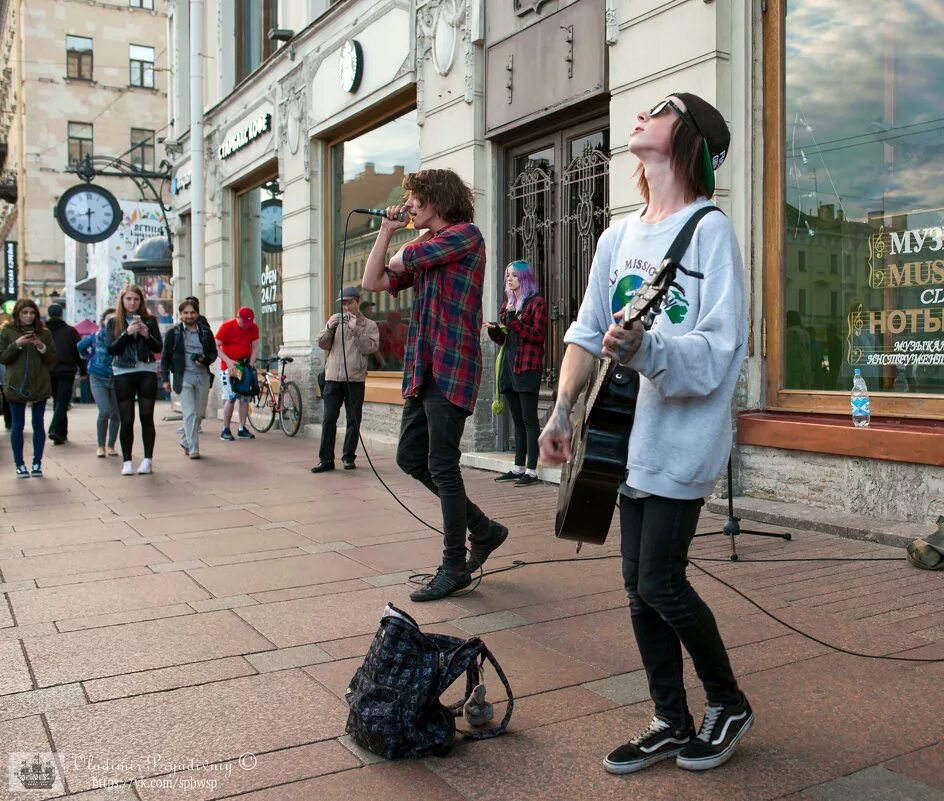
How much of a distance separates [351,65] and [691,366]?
10402 millimetres

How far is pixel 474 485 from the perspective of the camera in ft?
26.5

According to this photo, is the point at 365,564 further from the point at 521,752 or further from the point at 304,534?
the point at 521,752

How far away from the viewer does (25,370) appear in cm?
913

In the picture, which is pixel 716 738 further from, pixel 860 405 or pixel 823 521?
pixel 860 405

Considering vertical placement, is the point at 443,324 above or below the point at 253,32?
below

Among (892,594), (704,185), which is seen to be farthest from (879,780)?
(892,594)

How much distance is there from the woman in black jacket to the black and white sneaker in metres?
7.28

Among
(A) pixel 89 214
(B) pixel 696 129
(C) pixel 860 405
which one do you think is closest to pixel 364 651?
(B) pixel 696 129

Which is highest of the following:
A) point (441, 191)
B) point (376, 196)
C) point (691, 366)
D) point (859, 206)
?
point (376, 196)

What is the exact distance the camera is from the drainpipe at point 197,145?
17016 mm

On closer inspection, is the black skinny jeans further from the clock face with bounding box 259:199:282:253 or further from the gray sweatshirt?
the gray sweatshirt

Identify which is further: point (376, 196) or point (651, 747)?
point (376, 196)

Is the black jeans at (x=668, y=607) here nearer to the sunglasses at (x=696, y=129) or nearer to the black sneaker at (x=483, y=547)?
the sunglasses at (x=696, y=129)

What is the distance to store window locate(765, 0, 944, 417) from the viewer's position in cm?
589
